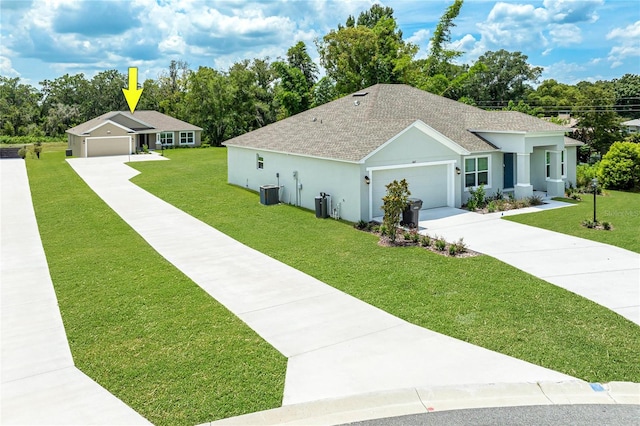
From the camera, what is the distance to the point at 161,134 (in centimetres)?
5472

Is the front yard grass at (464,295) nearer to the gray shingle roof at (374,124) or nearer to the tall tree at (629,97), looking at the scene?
the gray shingle roof at (374,124)

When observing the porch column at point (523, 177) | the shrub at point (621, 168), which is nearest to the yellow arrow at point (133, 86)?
the porch column at point (523, 177)

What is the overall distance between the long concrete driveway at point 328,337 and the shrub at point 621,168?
20.9 metres

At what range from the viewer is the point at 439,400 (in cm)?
634

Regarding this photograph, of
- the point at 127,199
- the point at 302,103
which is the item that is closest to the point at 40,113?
the point at 302,103

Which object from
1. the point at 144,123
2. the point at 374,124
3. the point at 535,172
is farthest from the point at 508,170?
the point at 144,123

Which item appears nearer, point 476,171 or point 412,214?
point 412,214

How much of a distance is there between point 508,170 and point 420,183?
5.87 meters

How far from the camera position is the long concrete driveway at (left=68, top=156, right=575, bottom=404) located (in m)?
6.81

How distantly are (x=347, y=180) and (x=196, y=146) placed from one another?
4184 centimetres

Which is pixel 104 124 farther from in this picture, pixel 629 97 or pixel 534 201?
pixel 629 97

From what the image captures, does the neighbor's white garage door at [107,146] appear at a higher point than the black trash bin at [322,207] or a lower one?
higher

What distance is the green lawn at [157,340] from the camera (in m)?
6.40

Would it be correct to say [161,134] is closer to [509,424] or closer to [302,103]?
[302,103]
